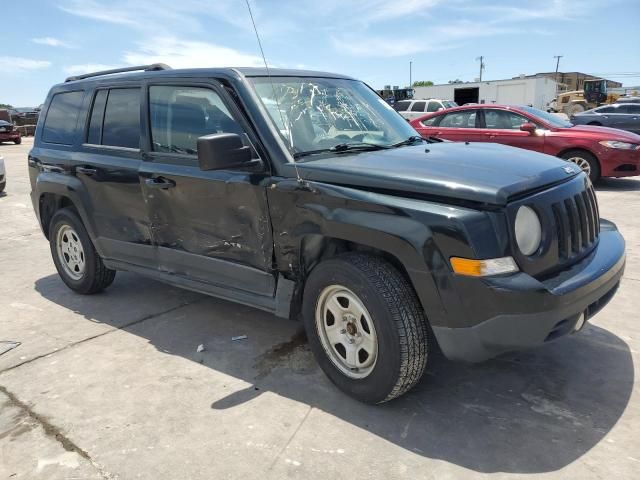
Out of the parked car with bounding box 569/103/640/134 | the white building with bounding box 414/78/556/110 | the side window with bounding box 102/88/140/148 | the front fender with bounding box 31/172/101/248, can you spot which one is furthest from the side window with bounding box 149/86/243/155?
the white building with bounding box 414/78/556/110

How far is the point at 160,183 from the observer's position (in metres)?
3.92

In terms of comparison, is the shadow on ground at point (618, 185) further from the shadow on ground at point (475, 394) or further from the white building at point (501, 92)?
the white building at point (501, 92)

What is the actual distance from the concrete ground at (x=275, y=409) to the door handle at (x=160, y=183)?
116 cm

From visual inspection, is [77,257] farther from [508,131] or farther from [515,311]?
[508,131]

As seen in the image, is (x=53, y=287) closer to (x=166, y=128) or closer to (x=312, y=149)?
(x=166, y=128)

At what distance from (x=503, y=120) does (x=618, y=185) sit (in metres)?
2.47

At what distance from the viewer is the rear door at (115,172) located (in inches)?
166

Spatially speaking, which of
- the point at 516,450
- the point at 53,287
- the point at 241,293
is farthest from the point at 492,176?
the point at 53,287

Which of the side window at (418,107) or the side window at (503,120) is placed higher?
the side window at (503,120)

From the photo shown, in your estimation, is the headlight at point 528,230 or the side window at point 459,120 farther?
the side window at point 459,120

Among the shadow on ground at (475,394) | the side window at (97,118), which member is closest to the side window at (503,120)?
the shadow on ground at (475,394)

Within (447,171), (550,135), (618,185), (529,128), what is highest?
(447,171)

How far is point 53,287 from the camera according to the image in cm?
554

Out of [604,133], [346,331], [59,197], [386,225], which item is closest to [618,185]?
[604,133]
